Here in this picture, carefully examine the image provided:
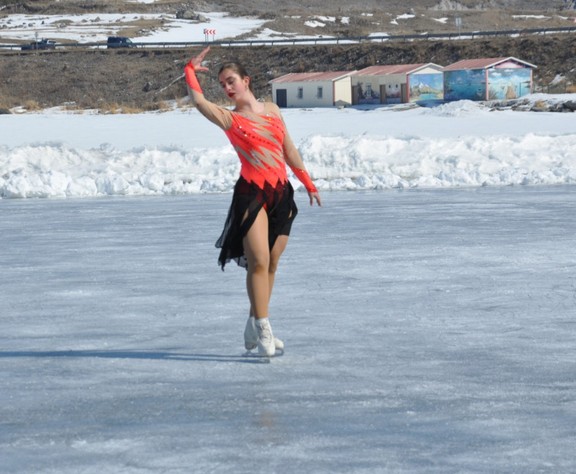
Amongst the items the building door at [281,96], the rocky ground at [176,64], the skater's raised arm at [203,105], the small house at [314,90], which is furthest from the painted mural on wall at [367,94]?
the skater's raised arm at [203,105]

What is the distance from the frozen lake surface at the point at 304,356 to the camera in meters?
4.30

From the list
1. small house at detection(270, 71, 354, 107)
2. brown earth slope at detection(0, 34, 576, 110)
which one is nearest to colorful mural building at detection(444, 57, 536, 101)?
small house at detection(270, 71, 354, 107)

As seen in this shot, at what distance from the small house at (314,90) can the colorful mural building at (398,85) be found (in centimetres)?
62

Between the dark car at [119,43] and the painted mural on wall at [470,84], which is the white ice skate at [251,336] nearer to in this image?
the painted mural on wall at [470,84]

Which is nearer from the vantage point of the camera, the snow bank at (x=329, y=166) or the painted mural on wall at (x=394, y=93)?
the snow bank at (x=329, y=166)

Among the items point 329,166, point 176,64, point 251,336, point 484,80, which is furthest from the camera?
point 176,64

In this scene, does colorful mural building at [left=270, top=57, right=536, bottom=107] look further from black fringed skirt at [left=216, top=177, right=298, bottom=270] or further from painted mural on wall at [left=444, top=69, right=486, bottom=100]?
black fringed skirt at [left=216, top=177, right=298, bottom=270]

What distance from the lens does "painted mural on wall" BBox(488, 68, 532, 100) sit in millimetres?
53469

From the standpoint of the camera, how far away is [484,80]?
5325 centimetres

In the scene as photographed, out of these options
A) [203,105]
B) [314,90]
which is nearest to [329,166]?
[203,105]

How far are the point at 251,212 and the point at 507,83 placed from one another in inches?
1948

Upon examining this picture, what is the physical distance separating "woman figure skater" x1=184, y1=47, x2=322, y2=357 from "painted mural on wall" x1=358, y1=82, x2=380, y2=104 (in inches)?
2015

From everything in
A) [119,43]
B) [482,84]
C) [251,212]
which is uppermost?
[251,212]

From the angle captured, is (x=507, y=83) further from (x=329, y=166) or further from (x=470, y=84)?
(x=329, y=166)
